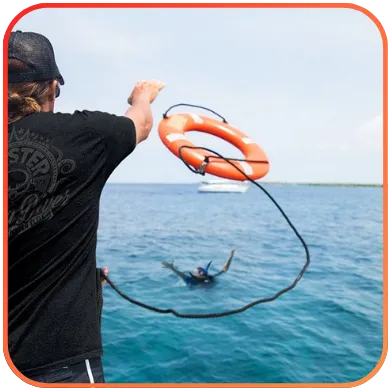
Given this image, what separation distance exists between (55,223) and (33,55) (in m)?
0.48

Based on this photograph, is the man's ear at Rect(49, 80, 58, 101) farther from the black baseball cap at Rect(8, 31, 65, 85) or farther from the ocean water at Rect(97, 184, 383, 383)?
the ocean water at Rect(97, 184, 383, 383)

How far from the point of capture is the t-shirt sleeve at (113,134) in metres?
1.14

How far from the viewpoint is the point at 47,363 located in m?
1.18

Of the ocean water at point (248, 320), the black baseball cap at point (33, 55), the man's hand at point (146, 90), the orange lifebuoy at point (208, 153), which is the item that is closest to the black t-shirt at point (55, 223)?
the black baseball cap at point (33, 55)

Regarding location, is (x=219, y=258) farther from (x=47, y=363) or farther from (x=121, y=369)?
(x=47, y=363)

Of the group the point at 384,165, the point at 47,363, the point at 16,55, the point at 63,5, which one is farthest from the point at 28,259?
the point at 384,165

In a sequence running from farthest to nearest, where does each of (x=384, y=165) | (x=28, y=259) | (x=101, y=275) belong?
1. (x=384, y=165)
2. (x=101, y=275)
3. (x=28, y=259)

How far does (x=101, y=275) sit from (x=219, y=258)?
10.3 meters

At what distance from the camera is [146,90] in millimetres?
1466

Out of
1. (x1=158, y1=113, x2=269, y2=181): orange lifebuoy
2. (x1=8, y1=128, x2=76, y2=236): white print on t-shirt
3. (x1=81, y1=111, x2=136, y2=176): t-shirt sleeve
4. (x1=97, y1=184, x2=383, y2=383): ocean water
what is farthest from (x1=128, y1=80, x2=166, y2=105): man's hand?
(x1=97, y1=184, x2=383, y2=383): ocean water

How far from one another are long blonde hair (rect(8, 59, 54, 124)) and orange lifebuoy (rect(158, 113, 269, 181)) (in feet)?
3.06

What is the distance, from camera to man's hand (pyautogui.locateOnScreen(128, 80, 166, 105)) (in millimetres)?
1445

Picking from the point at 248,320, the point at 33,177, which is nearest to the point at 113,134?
the point at 33,177

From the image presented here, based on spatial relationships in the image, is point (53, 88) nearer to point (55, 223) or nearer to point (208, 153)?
point (55, 223)
